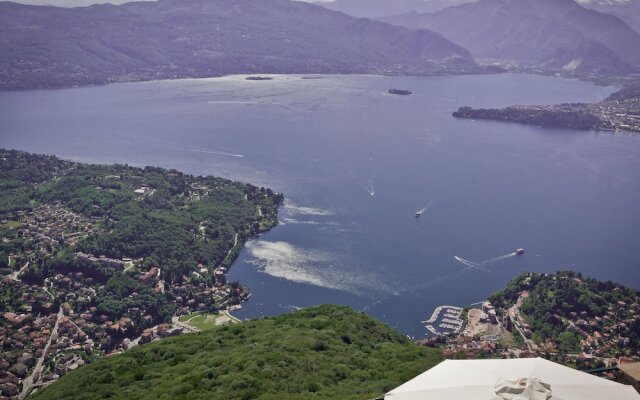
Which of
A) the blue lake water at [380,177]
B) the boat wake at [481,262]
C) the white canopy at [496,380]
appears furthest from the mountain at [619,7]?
the white canopy at [496,380]

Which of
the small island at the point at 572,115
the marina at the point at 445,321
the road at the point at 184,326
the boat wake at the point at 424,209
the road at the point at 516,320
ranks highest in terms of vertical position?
the small island at the point at 572,115

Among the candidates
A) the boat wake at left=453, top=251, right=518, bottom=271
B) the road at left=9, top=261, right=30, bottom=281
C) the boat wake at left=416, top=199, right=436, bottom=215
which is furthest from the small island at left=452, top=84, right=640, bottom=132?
the road at left=9, top=261, right=30, bottom=281

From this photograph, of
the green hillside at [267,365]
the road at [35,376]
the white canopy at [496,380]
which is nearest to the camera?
the white canopy at [496,380]

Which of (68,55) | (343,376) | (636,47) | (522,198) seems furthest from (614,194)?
(636,47)

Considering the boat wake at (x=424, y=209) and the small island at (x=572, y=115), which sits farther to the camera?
the small island at (x=572, y=115)

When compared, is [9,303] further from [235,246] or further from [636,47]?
[636,47]

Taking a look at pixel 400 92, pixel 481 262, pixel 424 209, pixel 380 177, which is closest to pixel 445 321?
pixel 481 262

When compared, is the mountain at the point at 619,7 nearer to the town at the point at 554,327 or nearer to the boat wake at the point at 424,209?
the boat wake at the point at 424,209
